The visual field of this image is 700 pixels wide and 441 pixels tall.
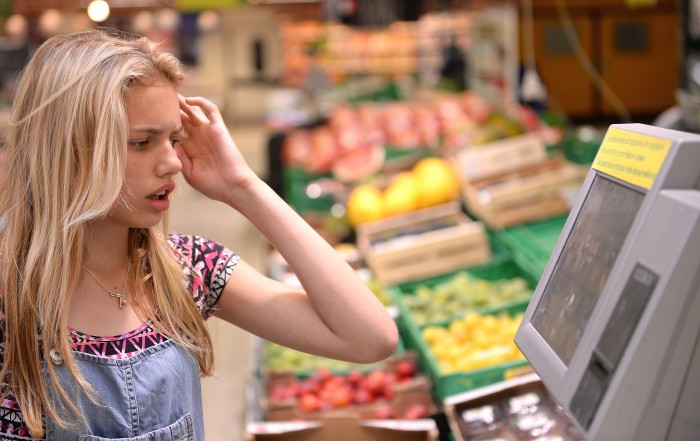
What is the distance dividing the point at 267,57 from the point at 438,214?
14642 mm

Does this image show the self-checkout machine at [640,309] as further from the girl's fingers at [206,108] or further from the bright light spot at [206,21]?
the bright light spot at [206,21]

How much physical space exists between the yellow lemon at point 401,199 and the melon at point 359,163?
59cm

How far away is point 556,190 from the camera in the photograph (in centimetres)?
484

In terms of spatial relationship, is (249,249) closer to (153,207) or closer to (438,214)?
(438,214)

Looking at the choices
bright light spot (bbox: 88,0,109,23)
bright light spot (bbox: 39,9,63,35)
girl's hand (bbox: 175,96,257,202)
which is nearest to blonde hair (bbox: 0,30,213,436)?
girl's hand (bbox: 175,96,257,202)

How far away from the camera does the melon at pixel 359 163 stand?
6145 mm

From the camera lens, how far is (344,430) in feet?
9.59

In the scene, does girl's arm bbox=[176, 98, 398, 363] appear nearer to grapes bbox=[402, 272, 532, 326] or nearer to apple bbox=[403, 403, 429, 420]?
apple bbox=[403, 403, 429, 420]

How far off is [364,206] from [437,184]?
0.44 metres

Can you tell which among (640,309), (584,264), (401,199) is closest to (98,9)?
(401,199)

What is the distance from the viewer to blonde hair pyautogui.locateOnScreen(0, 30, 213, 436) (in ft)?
4.86

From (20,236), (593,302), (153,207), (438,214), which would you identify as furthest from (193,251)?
(438,214)

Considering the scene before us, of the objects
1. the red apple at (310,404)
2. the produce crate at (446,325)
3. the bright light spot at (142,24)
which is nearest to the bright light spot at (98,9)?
the red apple at (310,404)

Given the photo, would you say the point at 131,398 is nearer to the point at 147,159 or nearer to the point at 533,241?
the point at 147,159
